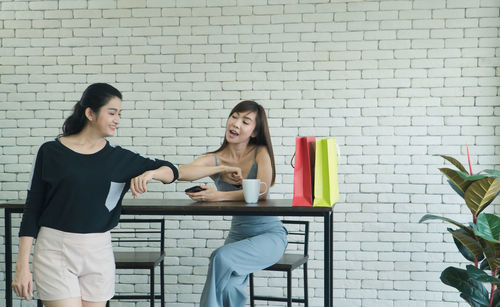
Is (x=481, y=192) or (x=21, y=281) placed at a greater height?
(x=481, y=192)

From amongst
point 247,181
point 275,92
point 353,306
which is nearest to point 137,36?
point 275,92

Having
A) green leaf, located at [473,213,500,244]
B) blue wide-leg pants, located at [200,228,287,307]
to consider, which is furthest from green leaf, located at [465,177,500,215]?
blue wide-leg pants, located at [200,228,287,307]

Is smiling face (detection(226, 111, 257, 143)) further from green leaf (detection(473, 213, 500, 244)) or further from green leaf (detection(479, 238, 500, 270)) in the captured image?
green leaf (detection(479, 238, 500, 270))

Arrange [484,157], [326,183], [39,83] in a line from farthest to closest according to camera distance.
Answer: [39,83] < [484,157] < [326,183]

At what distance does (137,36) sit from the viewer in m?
4.41

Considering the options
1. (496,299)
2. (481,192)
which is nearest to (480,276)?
(496,299)

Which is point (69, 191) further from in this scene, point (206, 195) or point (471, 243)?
point (471, 243)

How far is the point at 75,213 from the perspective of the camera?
88.5 inches

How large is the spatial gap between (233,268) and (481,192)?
1591mm

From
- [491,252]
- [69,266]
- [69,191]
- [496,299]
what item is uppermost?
[69,191]

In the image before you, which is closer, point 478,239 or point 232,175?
point 232,175

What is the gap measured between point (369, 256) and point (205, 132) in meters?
1.57

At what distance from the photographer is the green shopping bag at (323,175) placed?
266 cm

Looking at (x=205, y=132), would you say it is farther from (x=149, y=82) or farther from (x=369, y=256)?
(x=369, y=256)
